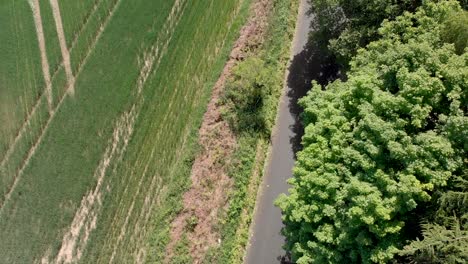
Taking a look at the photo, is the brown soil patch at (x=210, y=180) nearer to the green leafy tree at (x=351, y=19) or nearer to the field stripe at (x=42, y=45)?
the green leafy tree at (x=351, y=19)

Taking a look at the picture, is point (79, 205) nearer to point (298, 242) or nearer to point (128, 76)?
point (128, 76)

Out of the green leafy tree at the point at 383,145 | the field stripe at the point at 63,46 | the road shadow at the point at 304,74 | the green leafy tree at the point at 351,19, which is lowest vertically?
the green leafy tree at the point at 383,145

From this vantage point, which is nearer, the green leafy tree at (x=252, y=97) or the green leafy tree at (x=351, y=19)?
the green leafy tree at (x=351, y=19)

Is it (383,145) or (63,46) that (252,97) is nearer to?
(383,145)

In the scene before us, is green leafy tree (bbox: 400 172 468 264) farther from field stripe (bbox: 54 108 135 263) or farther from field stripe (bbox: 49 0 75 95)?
field stripe (bbox: 49 0 75 95)

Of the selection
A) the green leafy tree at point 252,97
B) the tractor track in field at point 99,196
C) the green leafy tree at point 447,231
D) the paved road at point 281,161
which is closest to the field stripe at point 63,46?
the tractor track in field at point 99,196

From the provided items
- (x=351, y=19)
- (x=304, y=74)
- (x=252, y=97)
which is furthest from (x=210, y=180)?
(x=351, y=19)
